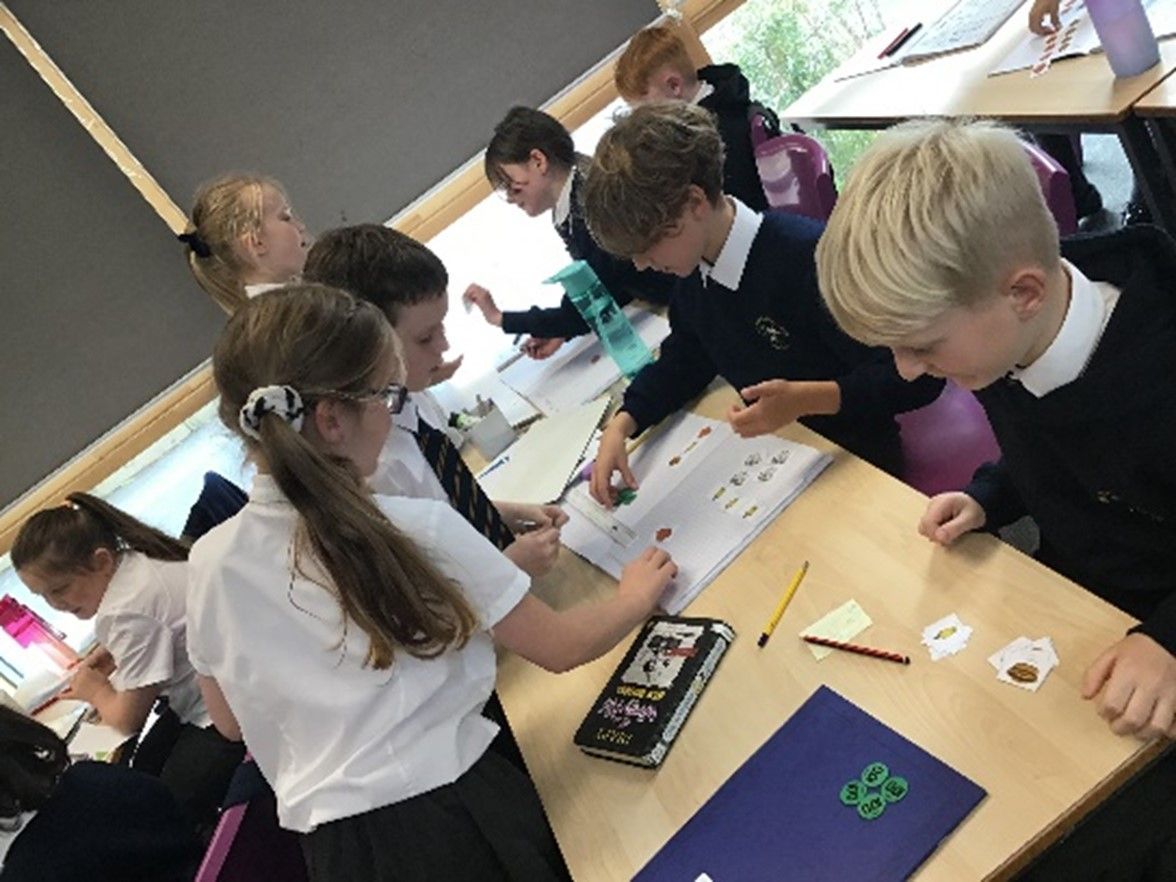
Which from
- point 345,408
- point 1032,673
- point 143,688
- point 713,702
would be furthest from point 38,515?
point 1032,673

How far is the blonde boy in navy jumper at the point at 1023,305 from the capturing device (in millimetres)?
1058

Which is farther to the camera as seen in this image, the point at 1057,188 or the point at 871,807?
the point at 1057,188

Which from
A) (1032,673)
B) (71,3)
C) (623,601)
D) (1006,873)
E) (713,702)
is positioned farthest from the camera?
(71,3)

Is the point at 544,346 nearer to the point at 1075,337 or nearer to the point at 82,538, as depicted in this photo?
the point at 82,538

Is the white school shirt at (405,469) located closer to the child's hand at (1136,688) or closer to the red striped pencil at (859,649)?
the red striped pencil at (859,649)

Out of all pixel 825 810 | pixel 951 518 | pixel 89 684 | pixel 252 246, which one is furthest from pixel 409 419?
pixel 89 684

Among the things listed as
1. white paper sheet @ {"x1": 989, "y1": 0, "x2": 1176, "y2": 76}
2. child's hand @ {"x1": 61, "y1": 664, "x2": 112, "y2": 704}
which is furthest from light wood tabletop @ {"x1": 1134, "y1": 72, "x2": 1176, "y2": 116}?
child's hand @ {"x1": 61, "y1": 664, "x2": 112, "y2": 704}

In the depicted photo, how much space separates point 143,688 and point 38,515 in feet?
1.53

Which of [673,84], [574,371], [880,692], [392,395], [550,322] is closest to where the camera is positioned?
[880,692]

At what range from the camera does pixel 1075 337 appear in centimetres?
111

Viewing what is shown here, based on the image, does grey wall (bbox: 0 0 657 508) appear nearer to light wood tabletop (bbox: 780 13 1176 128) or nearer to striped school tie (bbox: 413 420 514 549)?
light wood tabletop (bbox: 780 13 1176 128)

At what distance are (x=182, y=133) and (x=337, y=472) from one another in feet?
7.60

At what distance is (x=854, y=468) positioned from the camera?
1.49 meters

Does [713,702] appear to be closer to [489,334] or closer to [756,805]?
[756,805]
